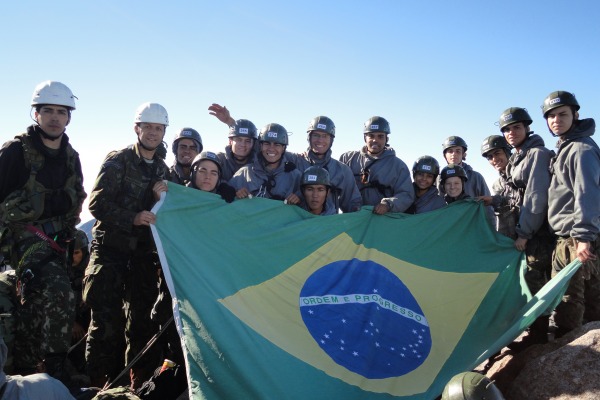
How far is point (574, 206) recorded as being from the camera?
20.9 ft

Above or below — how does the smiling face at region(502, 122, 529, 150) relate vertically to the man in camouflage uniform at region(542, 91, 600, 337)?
above

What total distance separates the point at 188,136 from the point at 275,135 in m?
2.33

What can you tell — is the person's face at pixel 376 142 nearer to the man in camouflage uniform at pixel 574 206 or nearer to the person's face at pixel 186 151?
the man in camouflage uniform at pixel 574 206

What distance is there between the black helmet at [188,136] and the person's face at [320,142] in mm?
2627

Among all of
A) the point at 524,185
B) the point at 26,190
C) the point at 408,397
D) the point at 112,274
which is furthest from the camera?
the point at 524,185

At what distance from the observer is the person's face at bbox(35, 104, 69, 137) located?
6691 mm

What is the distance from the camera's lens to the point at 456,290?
23.2 feet

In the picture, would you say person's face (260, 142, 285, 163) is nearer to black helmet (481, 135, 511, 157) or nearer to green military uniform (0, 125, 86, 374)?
green military uniform (0, 125, 86, 374)

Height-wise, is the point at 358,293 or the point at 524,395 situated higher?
→ the point at 358,293

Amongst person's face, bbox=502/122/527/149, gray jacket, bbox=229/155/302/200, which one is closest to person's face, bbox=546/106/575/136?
person's face, bbox=502/122/527/149

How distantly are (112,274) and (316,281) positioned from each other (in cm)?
306

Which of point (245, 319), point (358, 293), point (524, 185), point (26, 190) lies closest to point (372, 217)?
point (358, 293)

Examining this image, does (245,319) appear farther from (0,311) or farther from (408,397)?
(0,311)

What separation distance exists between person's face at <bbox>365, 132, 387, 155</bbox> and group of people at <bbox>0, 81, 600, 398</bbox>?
5.40 feet
